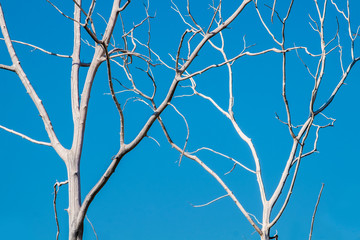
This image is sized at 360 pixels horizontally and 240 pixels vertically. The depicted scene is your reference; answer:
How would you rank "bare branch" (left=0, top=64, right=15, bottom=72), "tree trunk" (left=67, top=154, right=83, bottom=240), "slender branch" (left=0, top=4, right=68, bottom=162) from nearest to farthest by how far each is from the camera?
"tree trunk" (left=67, top=154, right=83, bottom=240)
"slender branch" (left=0, top=4, right=68, bottom=162)
"bare branch" (left=0, top=64, right=15, bottom=72)

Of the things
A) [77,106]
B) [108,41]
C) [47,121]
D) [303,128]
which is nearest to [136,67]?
[108,41]

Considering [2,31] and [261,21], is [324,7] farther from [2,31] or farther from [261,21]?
[2,31]

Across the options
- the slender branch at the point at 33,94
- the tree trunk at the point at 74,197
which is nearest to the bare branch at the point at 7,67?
the slender branch at the point at 33,94

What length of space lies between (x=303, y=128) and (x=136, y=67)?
0.93m

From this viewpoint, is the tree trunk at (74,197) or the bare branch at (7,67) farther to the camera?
the bare branch at (7,67)

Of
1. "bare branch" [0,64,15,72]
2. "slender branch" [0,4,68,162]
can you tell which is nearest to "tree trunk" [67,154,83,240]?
"slender branch" [0,4,68,162]

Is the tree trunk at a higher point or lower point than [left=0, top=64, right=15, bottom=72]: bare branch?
lower

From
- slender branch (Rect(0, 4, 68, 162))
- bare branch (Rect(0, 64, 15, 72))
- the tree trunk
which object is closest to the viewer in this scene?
the tree trunk

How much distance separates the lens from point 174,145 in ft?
8.84

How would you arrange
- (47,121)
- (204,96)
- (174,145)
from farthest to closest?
(204,96) → (174,145) → (47,121)

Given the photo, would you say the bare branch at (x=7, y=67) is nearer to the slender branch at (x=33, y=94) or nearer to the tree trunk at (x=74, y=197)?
the slender branch at (x=33, y=94)

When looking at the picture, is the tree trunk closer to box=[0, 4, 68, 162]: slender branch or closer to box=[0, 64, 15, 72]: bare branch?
box=[0, 4, 68, 162]: slender branch

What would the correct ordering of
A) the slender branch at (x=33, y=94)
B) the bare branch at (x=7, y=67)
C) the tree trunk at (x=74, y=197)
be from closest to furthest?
the tree trunk at (x=74, y=197)
the slender branch at (x=33, y=94)
the bare branch at (x=7, y=67)

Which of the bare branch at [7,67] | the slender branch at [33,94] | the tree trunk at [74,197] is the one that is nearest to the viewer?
the tree trunk at [74,197]
